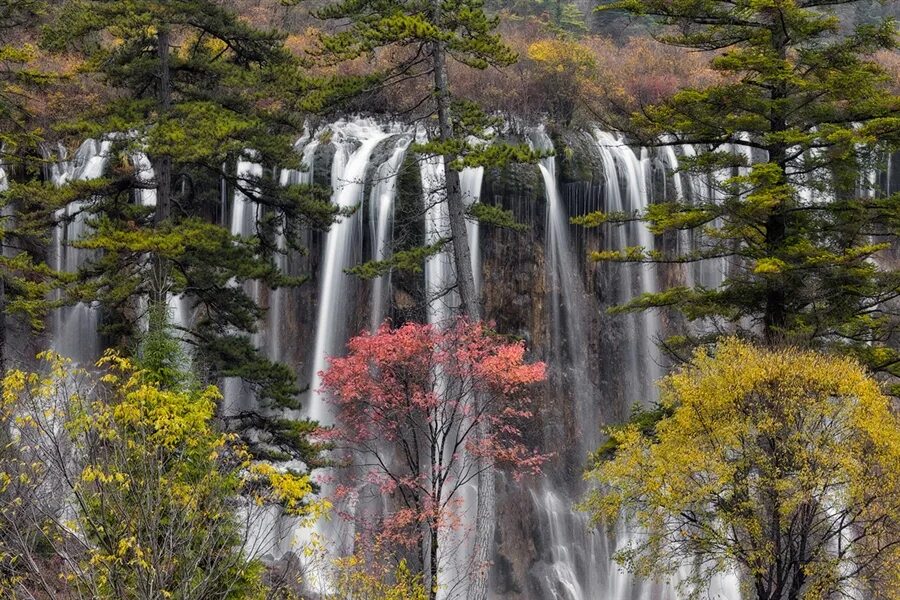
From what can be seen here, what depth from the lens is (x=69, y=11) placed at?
13.1 m

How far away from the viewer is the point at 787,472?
35.6 ft

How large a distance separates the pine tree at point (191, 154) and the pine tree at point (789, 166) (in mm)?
6517

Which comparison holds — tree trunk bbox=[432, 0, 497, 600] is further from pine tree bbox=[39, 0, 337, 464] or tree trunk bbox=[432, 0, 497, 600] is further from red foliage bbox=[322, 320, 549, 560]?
pine tree bbox=[39, 0, 337, 464]

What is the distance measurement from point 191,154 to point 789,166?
33.7 feet

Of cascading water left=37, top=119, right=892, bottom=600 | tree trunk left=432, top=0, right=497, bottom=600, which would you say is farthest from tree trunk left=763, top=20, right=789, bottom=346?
cascading water left=37, top=119, right=892, bottom=600

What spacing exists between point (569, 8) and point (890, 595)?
4059 cm

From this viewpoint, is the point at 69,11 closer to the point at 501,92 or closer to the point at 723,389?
the point at 723,389

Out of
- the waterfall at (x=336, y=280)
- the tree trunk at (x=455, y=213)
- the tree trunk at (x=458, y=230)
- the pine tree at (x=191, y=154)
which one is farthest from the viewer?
the waterfall at (x=336, y=280)

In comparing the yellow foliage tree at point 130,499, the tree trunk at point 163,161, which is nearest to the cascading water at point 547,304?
the tree trunk at point 163,161

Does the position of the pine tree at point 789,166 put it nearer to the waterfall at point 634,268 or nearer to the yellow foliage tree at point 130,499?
the yellow foliage tree at point 130,499

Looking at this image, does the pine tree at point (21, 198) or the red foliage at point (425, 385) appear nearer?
the red foliage at point (425, 385)

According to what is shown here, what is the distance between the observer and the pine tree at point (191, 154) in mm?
12773

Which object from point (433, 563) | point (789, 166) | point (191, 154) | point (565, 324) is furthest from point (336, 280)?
point (789, 166)

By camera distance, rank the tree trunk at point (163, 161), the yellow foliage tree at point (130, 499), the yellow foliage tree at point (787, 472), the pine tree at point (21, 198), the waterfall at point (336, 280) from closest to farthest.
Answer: the yellow foliage tree at point (130, 499), the yellow foliage tree at point (787, 472), the pine tree at point (21, 198), the tree trunk at point (163, 161), the waterfall at point (336, 280)
